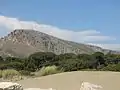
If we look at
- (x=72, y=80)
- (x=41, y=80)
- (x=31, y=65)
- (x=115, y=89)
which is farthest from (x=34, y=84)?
(x=31, y=65)

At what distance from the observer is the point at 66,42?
137125 millimetres

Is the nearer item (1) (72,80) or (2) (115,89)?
(2) (115,89)

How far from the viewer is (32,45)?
133 meters

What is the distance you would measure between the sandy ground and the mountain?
102 metres

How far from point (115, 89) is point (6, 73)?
8795mm

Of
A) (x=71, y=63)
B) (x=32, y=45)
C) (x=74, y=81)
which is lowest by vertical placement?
(x=74, y=81)

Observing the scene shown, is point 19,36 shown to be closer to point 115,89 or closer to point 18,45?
point 18,45

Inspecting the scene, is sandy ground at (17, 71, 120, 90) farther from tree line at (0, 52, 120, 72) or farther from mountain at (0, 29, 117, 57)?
mountain at (0, 29, 117, 57)

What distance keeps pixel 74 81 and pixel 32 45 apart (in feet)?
381

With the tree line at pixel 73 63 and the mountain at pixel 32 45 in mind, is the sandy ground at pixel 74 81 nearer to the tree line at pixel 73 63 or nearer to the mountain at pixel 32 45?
the tree line at pixel 73 63

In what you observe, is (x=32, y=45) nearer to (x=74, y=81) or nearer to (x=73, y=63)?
(x=73, y=63)

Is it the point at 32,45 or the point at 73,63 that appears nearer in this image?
the point at 73,63

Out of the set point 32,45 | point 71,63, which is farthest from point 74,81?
point 32,45

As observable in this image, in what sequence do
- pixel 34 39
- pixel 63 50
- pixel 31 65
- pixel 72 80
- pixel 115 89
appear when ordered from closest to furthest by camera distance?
1. pixel 115 89
2. pixel 72 80
3. pixel 31 65
4. pixel 63 50
5. pixel 34 39
